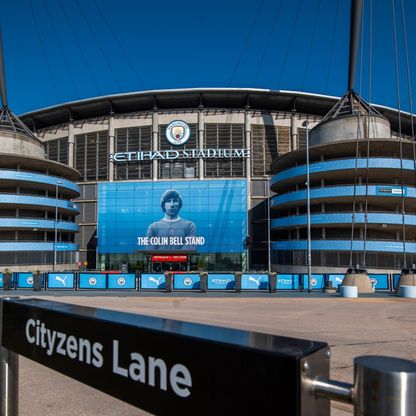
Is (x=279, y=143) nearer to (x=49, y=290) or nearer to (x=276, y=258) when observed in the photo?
(x=276, y=258)

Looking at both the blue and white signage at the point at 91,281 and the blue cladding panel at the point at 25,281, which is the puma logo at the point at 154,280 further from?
the blue cladding panel at the point at 25,281

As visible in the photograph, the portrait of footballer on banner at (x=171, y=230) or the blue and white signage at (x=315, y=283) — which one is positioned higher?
the portrait of footballer on banner at (x=171, y=230)

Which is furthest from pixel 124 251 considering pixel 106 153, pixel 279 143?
pixel 279 143

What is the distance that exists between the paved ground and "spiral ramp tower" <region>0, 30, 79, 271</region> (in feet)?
99.1

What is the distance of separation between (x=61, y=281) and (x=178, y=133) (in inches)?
1734

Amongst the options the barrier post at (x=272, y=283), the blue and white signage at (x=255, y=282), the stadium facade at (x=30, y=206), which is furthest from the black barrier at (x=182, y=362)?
the stadium facade at (x=30, y=206)

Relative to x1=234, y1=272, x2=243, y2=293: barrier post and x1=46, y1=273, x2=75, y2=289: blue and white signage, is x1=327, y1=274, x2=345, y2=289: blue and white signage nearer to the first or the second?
x1=234, y1=272, x2=243, y2=293: barrier post

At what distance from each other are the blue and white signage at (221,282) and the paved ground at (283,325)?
2223 mm

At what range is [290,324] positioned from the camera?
14.0m

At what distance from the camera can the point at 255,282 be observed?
92.2 feet

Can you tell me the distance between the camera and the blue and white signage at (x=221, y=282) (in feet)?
92.9

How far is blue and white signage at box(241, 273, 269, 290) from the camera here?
28.0 meters

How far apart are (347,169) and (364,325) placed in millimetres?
37095

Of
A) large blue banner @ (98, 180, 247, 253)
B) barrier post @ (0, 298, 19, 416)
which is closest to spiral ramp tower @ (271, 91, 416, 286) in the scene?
large blue banner @ (98, 180, 247, 253)
